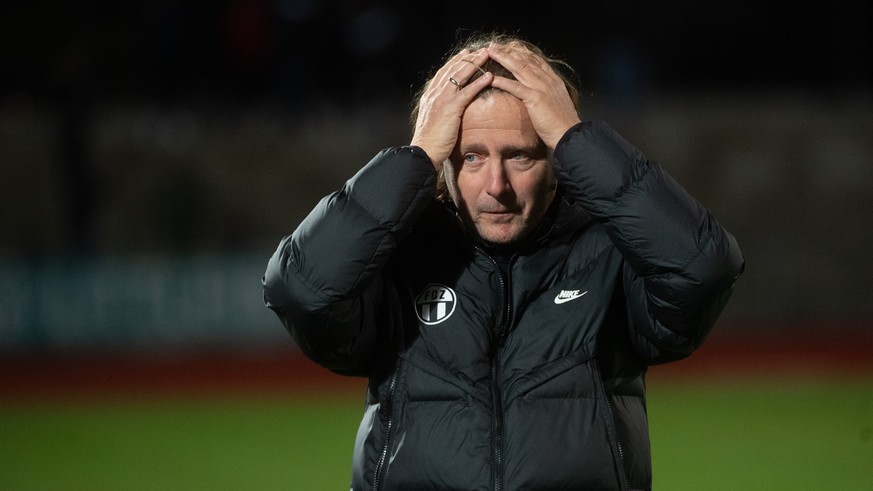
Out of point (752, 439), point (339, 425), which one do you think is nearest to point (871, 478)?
point (752, 439)

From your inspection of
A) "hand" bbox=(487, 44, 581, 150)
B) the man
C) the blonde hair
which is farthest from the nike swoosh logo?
the blonde hair

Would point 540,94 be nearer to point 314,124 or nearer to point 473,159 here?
point 473,159

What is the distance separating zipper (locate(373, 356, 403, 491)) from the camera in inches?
110

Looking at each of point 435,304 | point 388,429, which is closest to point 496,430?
point 388,429

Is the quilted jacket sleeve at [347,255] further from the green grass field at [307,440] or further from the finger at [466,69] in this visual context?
the green grass field at [307,440]

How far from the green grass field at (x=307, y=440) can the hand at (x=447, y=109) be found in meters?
4.23

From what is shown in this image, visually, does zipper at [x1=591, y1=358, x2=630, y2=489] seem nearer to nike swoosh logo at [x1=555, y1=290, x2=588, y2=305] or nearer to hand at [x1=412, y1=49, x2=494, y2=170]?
nike swoosh logo at [x1=555, y1=290, x2=588, y2=305]

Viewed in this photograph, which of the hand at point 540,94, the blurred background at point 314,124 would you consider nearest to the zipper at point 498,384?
the hand at point 540,94

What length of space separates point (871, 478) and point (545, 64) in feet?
16.0

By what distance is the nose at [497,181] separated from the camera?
9.53ft

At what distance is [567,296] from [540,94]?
1.64ft

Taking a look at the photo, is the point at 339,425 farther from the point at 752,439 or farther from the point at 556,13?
the point at 556,13

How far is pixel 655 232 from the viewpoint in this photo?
2.70m

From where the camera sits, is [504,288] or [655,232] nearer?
[655,232]
